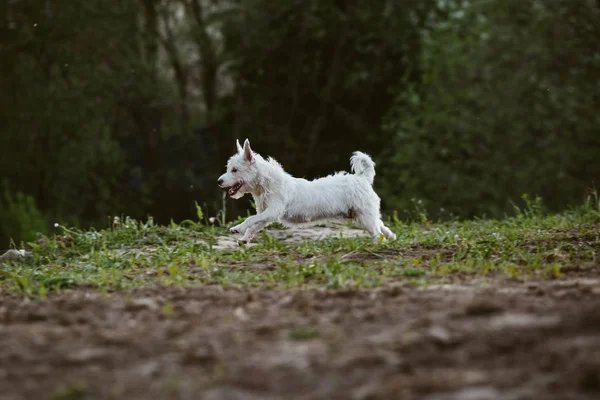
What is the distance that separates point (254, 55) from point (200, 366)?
17.2 meters

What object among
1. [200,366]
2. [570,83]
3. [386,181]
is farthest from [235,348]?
[570,83]

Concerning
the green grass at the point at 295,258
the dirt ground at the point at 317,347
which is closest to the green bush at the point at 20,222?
the green grass at the point at 295,258

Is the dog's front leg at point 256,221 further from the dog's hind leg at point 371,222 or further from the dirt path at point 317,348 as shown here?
the dirt path at point 317,348

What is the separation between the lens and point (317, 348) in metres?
3.93

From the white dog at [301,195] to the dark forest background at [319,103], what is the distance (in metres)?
9.98

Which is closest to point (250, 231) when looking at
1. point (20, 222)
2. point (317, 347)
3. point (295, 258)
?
point (295, 258)

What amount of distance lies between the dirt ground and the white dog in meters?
3.80

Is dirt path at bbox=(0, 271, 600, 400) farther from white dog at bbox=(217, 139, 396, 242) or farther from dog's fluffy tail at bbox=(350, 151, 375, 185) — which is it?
dog's fluffy tail at bbox=(350, 151, 375, 185)

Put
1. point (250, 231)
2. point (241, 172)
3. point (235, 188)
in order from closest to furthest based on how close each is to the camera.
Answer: point (250, 231), point (241, 172), point (235, 188)

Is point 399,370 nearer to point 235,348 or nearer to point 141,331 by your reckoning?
point 235,348

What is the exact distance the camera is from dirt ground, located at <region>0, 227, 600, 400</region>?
339 cm

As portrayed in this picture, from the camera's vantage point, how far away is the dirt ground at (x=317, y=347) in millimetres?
3391

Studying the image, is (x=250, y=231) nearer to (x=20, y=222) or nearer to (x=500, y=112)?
(x=20, y=222)

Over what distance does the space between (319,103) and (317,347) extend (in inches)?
652
